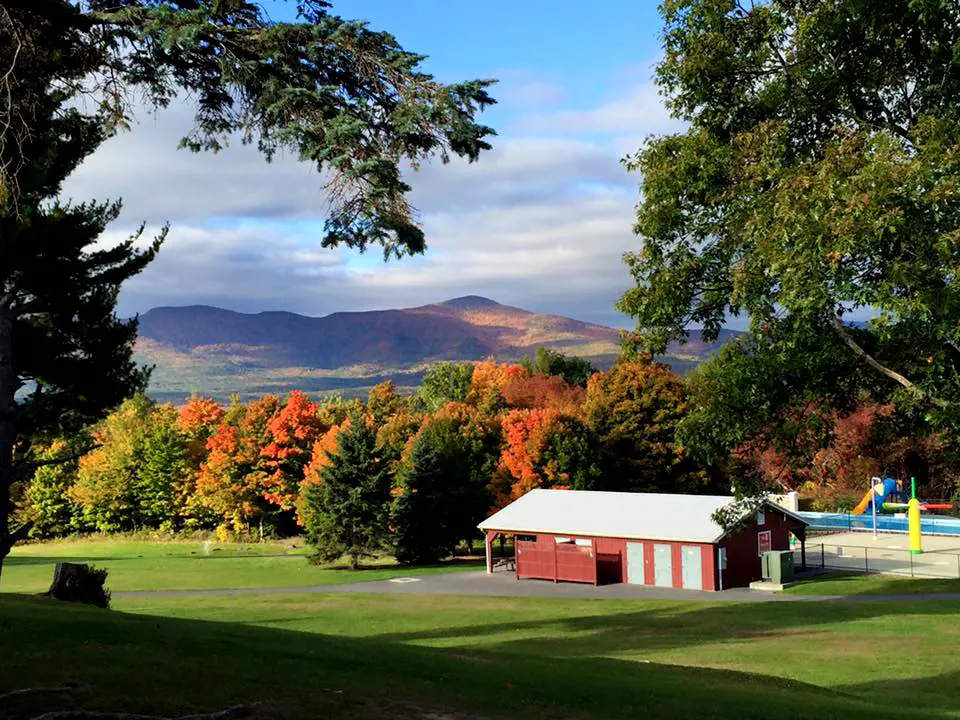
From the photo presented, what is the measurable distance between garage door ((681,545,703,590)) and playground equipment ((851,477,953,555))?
13.0 m

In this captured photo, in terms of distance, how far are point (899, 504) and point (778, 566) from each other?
2191 centimetres

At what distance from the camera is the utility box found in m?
44.0

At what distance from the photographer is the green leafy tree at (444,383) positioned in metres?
108

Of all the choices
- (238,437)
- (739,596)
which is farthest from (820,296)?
(238,437)

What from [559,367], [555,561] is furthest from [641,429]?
[559,367]

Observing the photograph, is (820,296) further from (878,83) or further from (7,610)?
(7,610)

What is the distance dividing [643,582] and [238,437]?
40.0 metres

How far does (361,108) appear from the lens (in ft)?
29.9

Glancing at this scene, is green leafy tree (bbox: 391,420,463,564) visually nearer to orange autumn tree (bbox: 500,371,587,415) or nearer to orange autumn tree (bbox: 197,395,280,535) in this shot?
orange autumn tree (bbox: 197,395,280,535)

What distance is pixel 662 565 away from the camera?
45688mm

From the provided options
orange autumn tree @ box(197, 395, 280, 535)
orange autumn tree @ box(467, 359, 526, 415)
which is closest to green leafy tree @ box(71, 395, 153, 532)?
orange autumn tree @ box(197, 395, 280, 535)

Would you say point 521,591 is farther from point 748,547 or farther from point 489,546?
point 748,547

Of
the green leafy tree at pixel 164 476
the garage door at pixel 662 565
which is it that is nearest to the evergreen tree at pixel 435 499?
the garage door at pixel 662 565

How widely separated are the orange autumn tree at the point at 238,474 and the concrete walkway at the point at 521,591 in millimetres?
26787
